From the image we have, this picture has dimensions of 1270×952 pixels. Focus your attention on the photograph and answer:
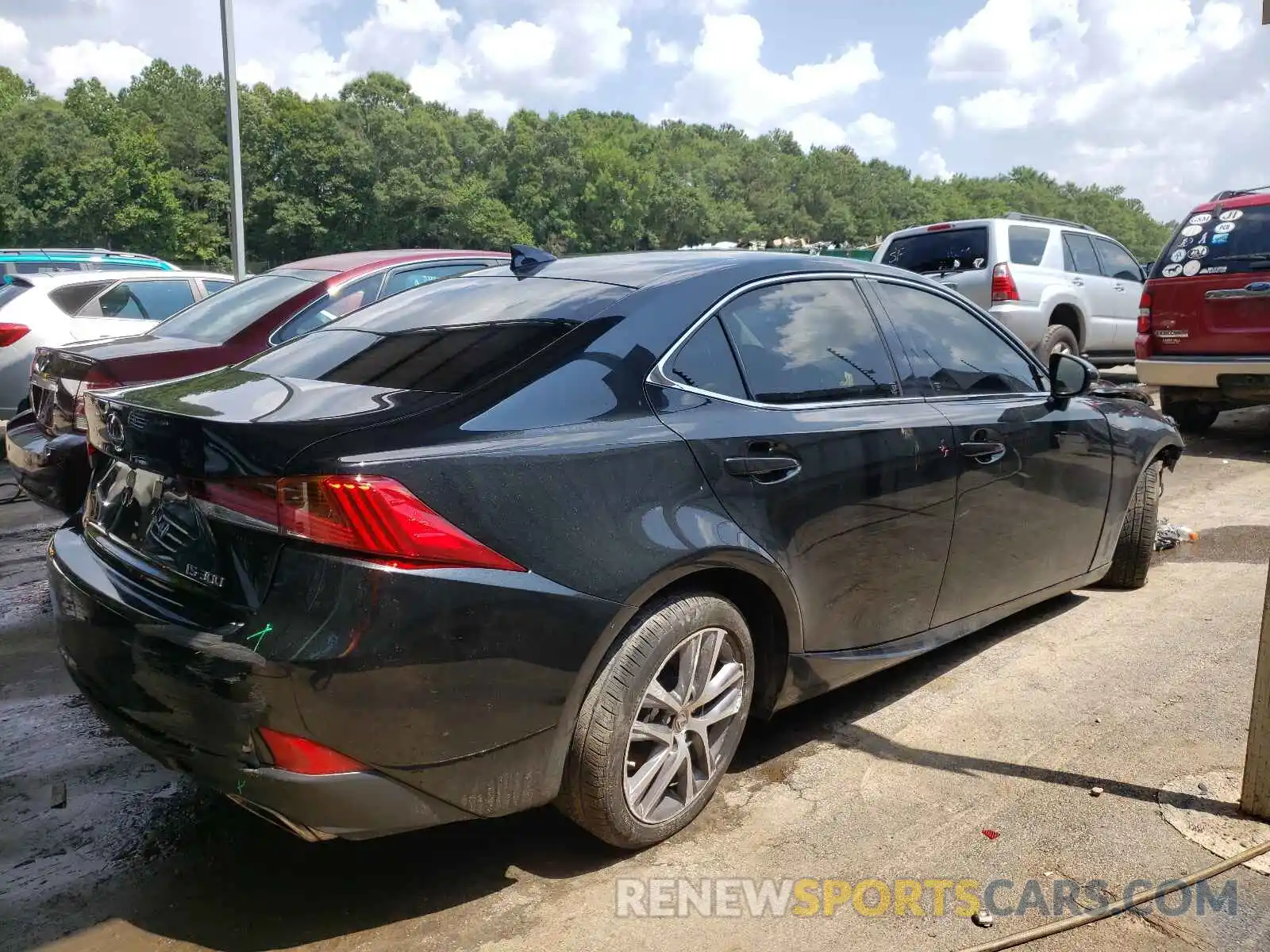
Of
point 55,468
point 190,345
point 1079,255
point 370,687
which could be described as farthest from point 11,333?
point 1079,255

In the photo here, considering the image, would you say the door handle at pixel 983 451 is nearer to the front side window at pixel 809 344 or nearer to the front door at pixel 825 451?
the front door at pixel 825 451

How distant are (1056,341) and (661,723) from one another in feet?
31.7

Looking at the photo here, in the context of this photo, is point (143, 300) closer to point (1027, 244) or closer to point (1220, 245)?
point (1027, 244)

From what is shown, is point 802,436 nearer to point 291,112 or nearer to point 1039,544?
point 1039,544

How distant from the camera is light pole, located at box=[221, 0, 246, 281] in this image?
12.2 metres

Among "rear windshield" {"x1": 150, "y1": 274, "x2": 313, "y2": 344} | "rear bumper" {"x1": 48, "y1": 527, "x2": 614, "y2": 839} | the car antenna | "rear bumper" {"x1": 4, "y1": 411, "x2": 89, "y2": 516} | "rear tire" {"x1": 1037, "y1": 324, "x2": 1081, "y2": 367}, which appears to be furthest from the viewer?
"rear tire" {"x1": 1037, "y1": 324, "x2": 1081, "y2": 367}

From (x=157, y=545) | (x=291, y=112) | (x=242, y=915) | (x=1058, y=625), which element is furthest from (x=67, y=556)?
(x=291, y=112)

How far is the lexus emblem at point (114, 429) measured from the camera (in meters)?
2.71

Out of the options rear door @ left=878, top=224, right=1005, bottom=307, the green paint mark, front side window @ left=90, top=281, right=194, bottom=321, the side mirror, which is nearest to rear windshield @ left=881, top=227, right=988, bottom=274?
rear door @ left=878, top=224, right=1005, bottom=307

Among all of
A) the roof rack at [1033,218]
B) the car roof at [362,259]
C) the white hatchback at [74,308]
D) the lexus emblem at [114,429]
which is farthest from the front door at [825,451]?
the roof rack at [1033,218]

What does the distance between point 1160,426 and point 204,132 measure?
299 ft

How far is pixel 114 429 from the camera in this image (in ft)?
9.02

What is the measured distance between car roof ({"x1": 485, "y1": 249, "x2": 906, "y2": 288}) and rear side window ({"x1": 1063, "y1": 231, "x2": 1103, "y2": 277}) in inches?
340

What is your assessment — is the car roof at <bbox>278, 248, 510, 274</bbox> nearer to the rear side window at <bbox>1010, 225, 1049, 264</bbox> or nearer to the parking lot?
the parking lot
